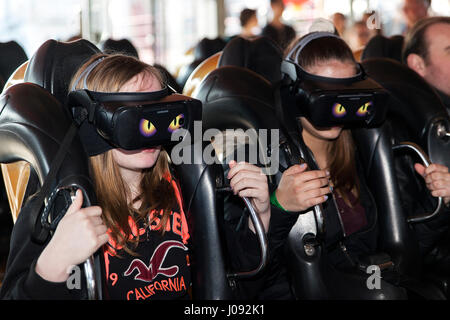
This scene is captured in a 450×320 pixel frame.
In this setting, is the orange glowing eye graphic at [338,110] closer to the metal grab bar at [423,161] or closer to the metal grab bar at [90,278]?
the metal grab bar at [423,161]

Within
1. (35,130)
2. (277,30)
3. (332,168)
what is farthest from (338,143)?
(277,30)

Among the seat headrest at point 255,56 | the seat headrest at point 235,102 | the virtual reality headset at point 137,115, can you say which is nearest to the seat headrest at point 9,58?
the seat headrest at point 255,56

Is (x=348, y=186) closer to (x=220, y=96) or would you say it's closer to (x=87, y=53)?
(x=220, y=96)

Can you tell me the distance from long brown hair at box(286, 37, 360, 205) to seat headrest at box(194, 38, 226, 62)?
151 centimetres

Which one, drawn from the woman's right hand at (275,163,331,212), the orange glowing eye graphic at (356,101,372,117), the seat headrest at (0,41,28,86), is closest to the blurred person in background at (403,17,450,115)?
the orange glowing eye graphic at (356,101,372,117)

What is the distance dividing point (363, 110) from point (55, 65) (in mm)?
751

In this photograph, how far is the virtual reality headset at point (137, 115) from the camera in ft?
3.61

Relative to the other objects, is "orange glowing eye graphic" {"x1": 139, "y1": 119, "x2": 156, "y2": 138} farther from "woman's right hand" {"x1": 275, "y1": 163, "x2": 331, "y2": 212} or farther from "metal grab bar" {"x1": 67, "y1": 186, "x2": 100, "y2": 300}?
"woman's right hand" {"x1": 275, "y1": 163, "x2": 331, "y2": 212}

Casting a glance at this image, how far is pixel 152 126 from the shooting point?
1.13 meters

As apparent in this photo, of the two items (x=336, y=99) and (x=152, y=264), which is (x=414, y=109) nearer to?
(x=336, y=99)

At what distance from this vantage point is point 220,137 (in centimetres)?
159

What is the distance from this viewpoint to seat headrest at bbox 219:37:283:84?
204cm

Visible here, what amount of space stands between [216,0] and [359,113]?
260 inches
